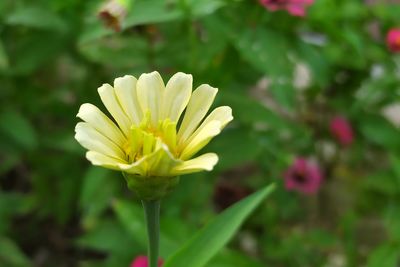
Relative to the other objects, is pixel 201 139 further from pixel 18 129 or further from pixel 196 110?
pixel 18 129

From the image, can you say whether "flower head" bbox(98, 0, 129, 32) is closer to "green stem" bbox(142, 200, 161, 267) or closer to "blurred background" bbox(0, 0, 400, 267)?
"blurred background" bbox(0, 0, 400, 267)

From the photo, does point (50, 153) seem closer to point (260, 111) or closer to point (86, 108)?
point (260, 111)

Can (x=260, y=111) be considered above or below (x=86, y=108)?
below

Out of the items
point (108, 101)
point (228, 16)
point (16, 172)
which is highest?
point (108, 101)

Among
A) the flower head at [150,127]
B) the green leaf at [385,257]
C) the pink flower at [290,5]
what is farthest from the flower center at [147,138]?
the green leaf at [385,257]

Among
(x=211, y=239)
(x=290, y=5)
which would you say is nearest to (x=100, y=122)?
(x=211, y=239)

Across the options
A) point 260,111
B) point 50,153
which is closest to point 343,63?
point 260,111

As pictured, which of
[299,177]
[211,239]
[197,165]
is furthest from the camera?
[299,177]
